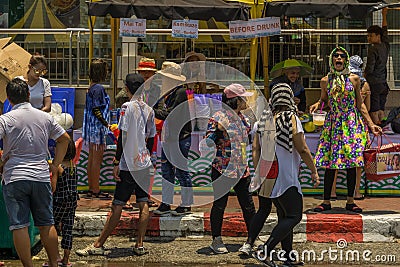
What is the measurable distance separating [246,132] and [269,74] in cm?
435

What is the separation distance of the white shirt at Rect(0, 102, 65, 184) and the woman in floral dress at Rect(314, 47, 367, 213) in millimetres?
3742

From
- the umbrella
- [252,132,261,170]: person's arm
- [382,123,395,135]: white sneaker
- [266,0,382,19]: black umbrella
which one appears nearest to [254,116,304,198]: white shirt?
[252,132,261,170]: person's arm

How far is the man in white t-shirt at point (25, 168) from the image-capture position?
641 cm

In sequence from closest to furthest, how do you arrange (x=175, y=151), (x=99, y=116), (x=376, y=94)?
(x=175, y=151) < (x=99, y=116) < (x=376, y=94)

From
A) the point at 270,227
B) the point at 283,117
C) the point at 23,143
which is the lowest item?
the point at 270,227

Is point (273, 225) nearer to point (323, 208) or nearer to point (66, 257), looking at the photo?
point (323, 208)

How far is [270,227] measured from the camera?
852 cm

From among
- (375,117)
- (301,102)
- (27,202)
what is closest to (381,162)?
(375,117)

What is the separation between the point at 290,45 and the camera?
40.8ft

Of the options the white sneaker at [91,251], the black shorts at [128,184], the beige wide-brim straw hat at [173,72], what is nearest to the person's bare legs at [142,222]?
the black shorts at [128,184]

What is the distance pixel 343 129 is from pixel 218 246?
7.25 ft

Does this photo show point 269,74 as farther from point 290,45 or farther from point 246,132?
point 246,132

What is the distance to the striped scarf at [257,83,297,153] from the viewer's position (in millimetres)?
6988

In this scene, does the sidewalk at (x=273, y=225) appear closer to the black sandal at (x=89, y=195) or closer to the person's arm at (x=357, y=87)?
the black sandal at (x=89, y=195)
